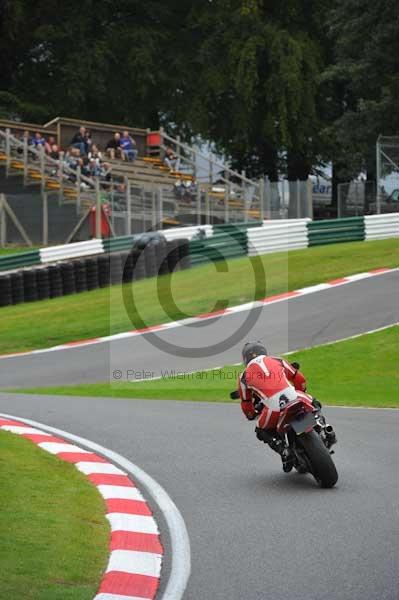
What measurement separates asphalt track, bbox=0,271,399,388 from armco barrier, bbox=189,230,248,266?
19.1ft

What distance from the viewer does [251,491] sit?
9.02m

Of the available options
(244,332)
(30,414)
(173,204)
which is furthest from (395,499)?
(173,204)

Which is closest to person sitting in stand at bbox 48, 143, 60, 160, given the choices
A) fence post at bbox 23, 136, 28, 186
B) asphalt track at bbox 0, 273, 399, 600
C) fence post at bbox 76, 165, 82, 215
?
fence post at bbox 23, 136, 28, 186

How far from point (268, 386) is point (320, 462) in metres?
0.89

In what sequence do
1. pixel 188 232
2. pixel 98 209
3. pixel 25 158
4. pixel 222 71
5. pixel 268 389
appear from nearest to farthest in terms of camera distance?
pixel 268 389
pixel 188 232
pixel 98 209
pixel 25 158
pixel 222 71

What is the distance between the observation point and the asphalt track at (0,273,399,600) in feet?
20.7

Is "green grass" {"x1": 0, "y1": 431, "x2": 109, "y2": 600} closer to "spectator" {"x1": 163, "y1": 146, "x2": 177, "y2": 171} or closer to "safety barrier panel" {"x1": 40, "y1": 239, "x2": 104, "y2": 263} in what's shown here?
"safety barrier panel" {"x1": 40, "y1": 239, "x2": 104, "y2": 263}

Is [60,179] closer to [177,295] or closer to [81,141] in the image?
[81,141]

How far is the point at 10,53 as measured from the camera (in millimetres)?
46719

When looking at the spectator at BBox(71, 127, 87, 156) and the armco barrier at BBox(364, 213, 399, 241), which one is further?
the spectator at BBox(71, 127, 87, 156)

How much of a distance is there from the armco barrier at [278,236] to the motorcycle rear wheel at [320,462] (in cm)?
2010

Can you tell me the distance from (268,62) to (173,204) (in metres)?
12.8

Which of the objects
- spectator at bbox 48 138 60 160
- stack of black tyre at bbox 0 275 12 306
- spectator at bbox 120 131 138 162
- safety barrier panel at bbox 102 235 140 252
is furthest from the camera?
spectator at bbox 120 131 138 162

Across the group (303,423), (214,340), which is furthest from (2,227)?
(303,423)
